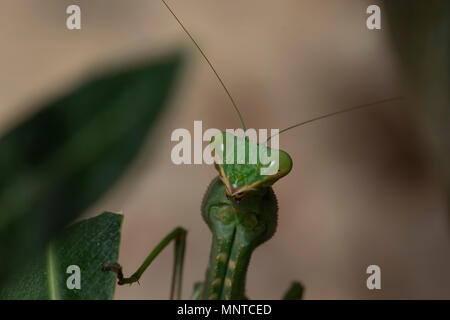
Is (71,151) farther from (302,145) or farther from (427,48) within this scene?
(302,145)

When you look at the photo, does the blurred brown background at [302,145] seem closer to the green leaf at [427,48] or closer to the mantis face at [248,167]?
the green leaf at [427,48]

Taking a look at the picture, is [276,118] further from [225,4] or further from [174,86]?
[174,86]

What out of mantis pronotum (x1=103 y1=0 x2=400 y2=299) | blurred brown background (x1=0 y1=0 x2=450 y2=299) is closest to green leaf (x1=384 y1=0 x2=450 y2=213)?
mantis pronotum (x1=103 y1=0 x2=400 y2=299)

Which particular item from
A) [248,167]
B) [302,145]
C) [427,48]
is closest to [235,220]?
[248,167]

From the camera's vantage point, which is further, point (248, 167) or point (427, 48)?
point (427, 48)

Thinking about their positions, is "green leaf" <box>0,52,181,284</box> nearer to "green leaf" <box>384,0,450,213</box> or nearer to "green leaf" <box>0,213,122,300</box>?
"green leaf" <box>0,213,122,300</box>
